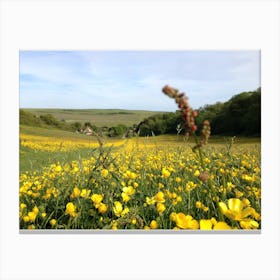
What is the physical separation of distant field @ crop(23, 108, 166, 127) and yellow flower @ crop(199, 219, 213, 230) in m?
0.86

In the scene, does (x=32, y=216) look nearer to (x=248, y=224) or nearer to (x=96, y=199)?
(x=96, y=199)

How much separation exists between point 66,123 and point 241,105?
1300 millimetres

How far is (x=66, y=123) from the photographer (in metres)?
2.88

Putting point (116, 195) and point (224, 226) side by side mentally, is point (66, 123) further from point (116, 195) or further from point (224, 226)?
point (224, 226)

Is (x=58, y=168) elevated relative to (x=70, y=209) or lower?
elevated

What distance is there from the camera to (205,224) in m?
2.65

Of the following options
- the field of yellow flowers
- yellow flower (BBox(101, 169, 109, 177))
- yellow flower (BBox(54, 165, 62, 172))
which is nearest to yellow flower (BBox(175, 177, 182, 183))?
the field of yellow flowers

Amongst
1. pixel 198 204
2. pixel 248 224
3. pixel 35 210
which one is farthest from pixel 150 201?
pixel 35 210

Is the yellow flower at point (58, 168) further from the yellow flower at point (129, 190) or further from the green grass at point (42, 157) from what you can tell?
the yellow flower at point (129, 190)

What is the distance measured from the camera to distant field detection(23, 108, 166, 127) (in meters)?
2.83

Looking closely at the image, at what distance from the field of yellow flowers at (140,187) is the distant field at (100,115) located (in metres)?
0.16
